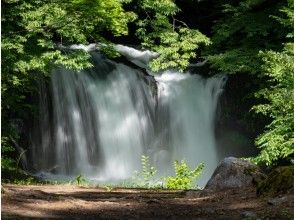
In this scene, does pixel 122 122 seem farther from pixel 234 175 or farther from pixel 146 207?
pixel 146 207

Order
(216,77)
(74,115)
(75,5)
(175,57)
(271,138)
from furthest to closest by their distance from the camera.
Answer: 1. (216,77)
2. (74,115)
3. (175,57)
4. (75,5)
5. (271,138)

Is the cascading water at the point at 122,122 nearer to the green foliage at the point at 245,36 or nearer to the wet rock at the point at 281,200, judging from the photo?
the green foliage at the point at 245,36

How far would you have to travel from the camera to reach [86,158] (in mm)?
20828

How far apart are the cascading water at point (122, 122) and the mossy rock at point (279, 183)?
1179 cm

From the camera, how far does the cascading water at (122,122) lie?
20.5 m

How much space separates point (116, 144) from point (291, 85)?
1002cm

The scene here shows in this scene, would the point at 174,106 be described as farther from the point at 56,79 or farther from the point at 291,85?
the point at 291,85

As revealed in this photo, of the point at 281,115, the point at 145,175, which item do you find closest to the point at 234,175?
the point at 281,115

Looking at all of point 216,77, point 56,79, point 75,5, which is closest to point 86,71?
point 56,79

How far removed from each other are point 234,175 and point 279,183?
203 cm

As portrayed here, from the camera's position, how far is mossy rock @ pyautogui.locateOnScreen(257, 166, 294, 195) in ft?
27.2

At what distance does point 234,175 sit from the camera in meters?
10.5

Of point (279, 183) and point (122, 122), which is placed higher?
point (122, 122)

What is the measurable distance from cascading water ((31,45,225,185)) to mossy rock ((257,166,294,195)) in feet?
38.7
